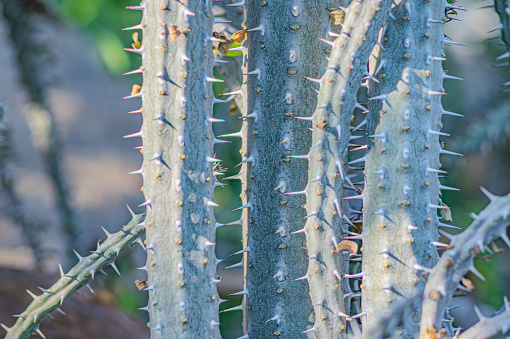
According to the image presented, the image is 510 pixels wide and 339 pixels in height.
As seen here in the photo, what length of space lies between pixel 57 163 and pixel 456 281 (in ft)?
6.93

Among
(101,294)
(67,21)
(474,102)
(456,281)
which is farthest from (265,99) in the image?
(67,21)

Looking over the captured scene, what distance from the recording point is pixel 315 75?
87cm

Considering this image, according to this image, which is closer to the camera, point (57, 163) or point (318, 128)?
point (318, 128)

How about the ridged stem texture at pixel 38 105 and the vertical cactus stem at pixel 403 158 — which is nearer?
the vertical cactus stem at pixel 403 158

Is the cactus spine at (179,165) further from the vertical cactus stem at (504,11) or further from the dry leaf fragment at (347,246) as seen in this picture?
the vertical cactus stem at (504,11)

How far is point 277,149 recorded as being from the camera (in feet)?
2.86

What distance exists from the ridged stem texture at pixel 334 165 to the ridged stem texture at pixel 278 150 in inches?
2.6

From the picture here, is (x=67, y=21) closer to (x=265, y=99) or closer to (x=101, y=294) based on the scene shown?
(x=101, y=294)

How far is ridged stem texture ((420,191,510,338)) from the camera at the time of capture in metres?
0.61

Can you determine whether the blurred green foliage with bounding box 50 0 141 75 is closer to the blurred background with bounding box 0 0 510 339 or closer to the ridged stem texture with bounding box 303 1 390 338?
the blurred background with bounding box 0 0 510 339

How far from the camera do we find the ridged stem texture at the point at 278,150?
0.84 meters

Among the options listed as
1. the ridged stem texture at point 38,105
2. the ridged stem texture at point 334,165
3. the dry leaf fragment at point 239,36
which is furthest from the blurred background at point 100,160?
the dry leaf fragment at point 239,36

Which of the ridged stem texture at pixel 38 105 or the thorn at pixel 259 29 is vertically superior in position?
the thorn at pixel 259 29

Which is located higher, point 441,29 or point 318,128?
point 441,29
